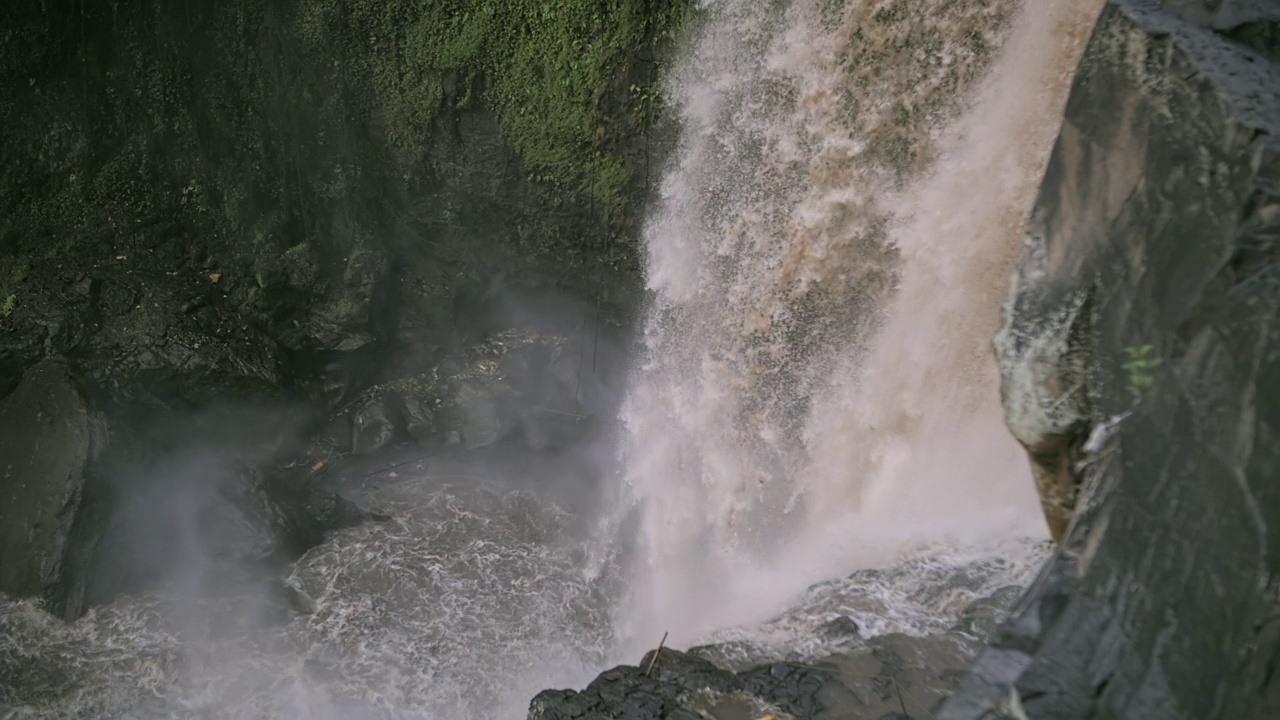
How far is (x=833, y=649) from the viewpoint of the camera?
448 cm

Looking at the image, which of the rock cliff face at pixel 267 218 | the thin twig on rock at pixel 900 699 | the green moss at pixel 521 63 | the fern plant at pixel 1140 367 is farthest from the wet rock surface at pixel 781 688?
the green moss at pixel 521 63

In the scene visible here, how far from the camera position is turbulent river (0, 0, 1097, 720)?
5547mm

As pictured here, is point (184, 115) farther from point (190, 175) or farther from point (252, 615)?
point (252, 615)

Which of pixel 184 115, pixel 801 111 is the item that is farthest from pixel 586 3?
pixel 184 115

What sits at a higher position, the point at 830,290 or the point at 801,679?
the point at 830,290

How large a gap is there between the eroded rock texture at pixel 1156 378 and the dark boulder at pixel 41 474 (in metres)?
6.61

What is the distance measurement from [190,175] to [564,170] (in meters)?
2.95

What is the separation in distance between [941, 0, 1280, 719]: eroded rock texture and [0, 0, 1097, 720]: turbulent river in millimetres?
2214

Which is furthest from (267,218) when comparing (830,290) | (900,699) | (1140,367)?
(1140,367)

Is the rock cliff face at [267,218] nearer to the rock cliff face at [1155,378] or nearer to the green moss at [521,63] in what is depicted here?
the green moss at [521,63]

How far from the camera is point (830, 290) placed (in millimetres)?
6652

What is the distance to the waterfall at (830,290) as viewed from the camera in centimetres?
560

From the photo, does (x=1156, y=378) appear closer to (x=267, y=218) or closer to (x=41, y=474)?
(x=267, y=218)

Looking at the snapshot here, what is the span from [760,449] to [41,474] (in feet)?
17.5
